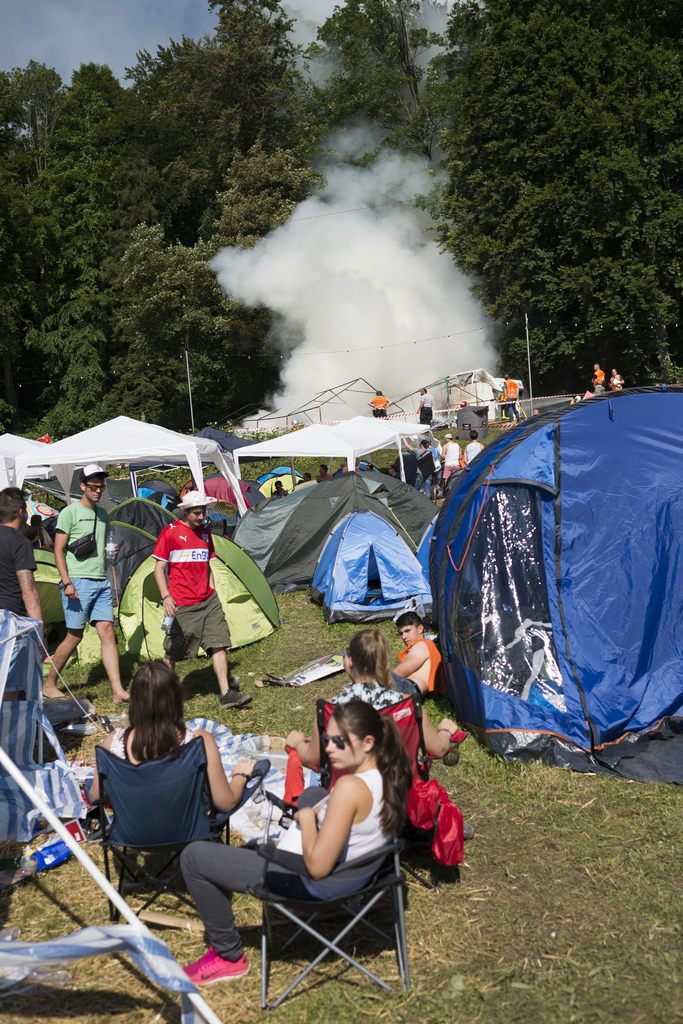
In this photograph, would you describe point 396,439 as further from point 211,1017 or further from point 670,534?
point 211,1017

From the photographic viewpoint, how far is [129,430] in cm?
1066

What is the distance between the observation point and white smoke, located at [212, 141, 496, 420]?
32000 millimetres

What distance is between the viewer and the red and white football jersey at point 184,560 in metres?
6.04

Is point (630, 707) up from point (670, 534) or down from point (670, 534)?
down

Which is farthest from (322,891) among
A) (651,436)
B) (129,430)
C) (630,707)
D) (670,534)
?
(129,430)

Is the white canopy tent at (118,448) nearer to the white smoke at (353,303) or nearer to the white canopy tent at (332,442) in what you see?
the white canopy tent at (332,442)

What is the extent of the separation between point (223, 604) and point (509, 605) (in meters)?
3.80

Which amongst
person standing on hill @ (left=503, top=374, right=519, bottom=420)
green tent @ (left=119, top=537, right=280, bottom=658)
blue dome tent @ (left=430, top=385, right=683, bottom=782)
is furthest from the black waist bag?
person standing on hill @ (left=503, top=374, right=519, bottom=420)

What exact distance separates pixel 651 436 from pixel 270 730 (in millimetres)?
3343

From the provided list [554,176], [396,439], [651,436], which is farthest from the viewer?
[554,176]

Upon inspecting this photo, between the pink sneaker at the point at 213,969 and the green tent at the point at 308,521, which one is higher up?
the green tent at the point at 308,521

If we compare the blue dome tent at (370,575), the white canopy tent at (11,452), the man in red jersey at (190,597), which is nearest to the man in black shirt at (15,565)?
the man in red jersey at (190,597)

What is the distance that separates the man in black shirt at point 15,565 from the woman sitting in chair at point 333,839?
107 inches

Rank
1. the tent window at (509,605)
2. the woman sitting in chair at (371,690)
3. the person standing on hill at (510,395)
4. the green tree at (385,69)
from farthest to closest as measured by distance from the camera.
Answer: the green tree at (385,69)
the person standing on hill at (510,395)
the tent window at (509,605)
the woman sitting in chair at (371,690)
